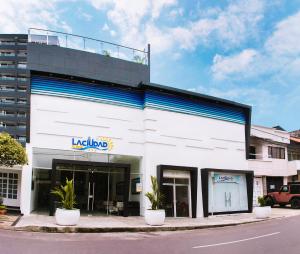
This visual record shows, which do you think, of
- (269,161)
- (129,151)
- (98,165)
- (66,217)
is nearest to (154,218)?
(66,217)

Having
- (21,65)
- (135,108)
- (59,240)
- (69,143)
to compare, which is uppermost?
(21,65)

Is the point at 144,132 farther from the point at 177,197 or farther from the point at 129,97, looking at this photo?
the point at 177,197

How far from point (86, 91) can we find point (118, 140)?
3.71 m

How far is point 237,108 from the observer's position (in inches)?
1208

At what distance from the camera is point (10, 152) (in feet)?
66.4

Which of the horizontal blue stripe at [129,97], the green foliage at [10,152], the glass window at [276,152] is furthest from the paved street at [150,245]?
the glass window at [276,152]

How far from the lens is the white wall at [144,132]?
23453mm

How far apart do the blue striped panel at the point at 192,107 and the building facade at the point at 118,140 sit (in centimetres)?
7

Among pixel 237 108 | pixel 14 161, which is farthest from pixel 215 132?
pixel 14 161

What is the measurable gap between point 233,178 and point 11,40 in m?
63.4

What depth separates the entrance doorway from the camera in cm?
2588

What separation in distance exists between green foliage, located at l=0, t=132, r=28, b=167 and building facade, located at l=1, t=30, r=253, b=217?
1.88m

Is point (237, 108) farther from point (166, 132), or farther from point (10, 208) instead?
point (10, 208)

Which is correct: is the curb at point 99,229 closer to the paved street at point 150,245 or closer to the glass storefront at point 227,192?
the paved street at point 150,245
